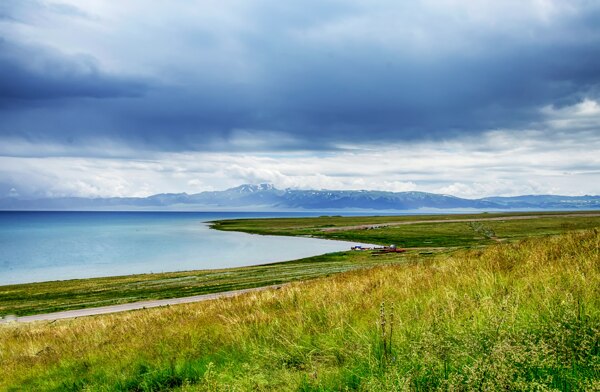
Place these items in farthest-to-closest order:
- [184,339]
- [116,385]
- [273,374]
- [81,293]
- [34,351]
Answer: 1. [81,293]
2. [34,351]
3. [184,339]
4. [116,385]
5. [273,374]

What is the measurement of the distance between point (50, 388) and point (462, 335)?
26.2ft

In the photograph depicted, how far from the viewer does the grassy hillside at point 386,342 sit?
161 inches

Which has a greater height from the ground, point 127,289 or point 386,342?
point 386,342

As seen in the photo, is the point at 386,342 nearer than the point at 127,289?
Yes

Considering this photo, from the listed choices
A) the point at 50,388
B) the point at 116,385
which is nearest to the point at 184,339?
the point at 116,385

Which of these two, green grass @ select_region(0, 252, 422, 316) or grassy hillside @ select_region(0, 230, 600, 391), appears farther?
green grass @ select_region(0, 252, 422, 316)

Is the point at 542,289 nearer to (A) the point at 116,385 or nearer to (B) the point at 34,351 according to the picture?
(A) the point at 116,385

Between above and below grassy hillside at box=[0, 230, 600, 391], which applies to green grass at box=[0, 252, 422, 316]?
below

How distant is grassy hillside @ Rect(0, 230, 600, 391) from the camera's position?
4098 mm

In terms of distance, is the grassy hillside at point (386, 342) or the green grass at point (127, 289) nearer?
the grassy hillside at point (386, 342)

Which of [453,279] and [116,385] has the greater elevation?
[453,279]

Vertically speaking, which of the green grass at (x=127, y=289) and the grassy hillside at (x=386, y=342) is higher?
the grassy hillside at (x=386, y=342)

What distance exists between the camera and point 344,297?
31.5 ft

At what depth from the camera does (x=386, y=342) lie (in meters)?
6.01
